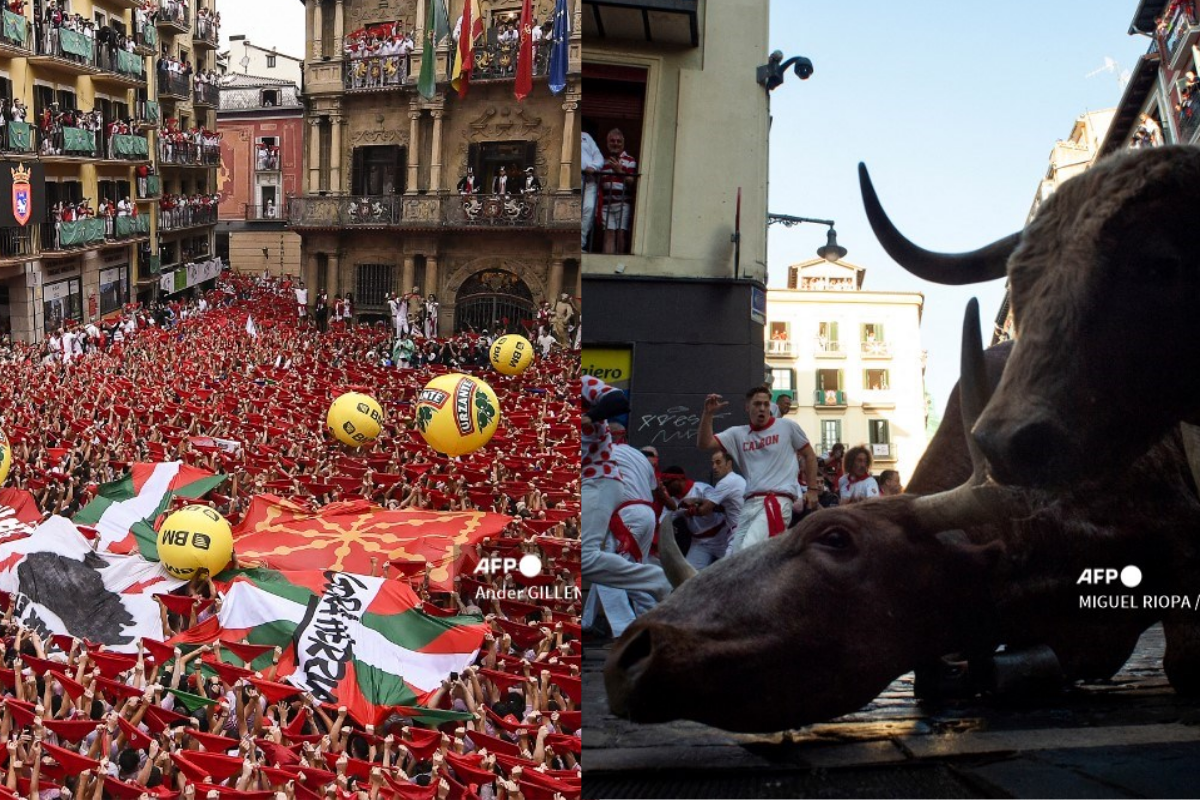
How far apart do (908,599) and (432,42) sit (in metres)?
3.74

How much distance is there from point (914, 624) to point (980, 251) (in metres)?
Result: 0.91

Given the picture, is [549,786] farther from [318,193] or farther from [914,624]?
[318,193]

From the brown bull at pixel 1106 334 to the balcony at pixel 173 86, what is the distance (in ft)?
18.2

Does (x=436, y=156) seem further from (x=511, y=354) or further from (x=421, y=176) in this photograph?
(x=511, y=354)

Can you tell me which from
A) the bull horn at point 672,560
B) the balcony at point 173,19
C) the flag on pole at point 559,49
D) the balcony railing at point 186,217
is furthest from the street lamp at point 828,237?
the balcony at point 173,19

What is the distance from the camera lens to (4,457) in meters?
7.28

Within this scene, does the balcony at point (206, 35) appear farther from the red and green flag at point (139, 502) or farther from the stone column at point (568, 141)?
the stone column at point (568, 141)

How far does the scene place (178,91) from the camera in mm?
6992

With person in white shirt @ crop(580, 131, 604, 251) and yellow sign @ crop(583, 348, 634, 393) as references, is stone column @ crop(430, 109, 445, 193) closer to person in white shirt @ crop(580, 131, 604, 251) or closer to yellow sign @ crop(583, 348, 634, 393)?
person in white shirt @ crop(580, 131, 604, 251)

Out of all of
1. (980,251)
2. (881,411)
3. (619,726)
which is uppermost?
(980,251)

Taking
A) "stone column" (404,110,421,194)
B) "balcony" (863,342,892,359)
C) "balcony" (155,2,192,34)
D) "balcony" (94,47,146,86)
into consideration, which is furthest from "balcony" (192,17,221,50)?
"balcony" (863,342,892,359)

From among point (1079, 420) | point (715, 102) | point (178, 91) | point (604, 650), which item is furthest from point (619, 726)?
point (178, 91)

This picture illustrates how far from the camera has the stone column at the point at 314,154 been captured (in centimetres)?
599

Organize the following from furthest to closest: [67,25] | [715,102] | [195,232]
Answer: [67,25], [195,232], [715,102]
